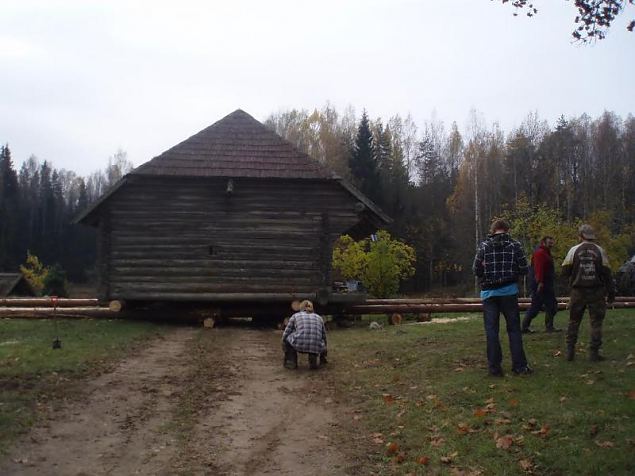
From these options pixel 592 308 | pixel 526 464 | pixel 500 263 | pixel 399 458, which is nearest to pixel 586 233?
pixel 592 308

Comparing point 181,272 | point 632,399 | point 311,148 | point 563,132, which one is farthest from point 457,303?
point 311,148

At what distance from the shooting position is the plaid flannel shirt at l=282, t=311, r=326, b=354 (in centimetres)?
1227

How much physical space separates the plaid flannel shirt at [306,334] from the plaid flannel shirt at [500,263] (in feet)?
11.9

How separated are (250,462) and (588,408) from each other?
3792mm

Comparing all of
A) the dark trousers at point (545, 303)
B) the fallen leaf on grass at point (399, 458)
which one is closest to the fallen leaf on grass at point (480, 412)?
the fallen leaf on grass at point (399, 458)

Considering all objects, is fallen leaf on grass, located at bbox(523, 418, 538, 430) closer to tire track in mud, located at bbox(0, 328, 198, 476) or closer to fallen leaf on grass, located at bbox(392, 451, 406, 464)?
fallen leaf on grass, located at bbox(392, 451, 406, 464)

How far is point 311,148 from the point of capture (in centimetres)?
7344

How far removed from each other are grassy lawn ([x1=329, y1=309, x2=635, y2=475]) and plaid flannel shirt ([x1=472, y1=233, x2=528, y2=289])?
1365 millimetres

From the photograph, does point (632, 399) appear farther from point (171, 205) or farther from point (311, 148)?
point (311, 148)

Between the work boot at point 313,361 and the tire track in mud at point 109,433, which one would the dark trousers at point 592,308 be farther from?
the tire track in mud at point 109,433

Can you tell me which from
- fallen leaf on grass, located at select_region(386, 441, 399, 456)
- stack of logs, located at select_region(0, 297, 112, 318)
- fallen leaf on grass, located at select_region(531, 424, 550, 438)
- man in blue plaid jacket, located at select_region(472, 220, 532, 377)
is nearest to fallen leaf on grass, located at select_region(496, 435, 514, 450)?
fallen leaf on grass, located at select_region(531, 424, 550, 438)

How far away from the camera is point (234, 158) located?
21516 millimetres

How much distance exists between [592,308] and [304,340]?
197 inches

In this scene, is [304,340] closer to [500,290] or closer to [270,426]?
[270,426]
